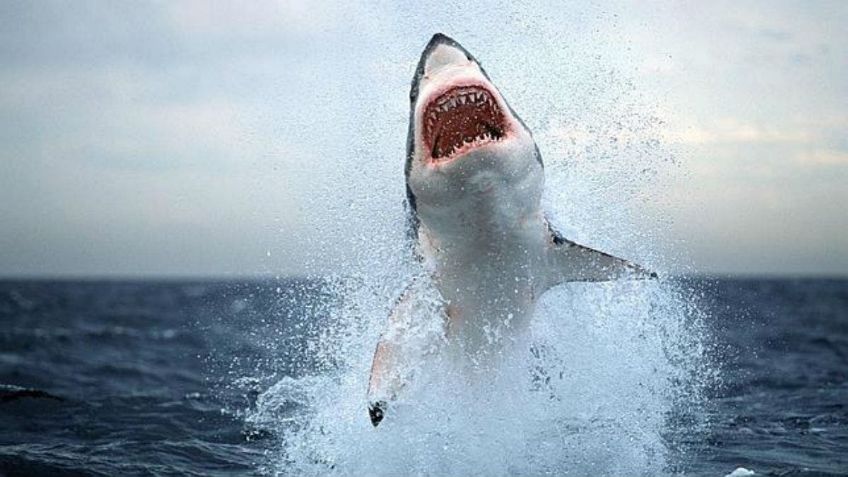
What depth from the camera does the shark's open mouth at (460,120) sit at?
729 cm

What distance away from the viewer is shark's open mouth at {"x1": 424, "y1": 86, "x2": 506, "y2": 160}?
7285 mm

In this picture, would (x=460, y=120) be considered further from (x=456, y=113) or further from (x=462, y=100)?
(x=462, y=100)

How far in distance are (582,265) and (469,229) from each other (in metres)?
1.42

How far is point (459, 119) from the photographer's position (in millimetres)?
7426

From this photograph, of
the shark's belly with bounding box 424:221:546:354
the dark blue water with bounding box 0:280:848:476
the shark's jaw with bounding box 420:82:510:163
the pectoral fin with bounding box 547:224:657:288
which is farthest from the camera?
the dark blue water with bounding box 0:280:848:476

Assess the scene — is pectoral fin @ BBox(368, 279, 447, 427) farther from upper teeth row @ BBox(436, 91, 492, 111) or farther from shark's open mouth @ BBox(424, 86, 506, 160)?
upper teeth row @ BBox(436, 91, 492, 111)

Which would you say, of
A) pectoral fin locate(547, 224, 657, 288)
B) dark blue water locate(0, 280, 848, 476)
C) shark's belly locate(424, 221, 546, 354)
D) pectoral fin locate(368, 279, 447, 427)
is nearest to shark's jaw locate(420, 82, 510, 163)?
shark's belly locate(424, 221, 546, 354)

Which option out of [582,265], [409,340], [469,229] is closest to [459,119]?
[469,229]

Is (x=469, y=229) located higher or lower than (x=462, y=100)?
lower

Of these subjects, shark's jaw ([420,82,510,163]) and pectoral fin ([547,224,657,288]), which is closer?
shark's jaw ([420,82,510,163])

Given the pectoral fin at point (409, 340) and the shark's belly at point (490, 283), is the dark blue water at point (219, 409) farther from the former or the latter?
the shark's belly at point (490, 283)

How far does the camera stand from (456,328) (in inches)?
330

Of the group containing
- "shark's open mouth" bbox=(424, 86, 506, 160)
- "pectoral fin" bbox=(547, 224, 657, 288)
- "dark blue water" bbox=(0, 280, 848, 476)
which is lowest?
"dark blue water" bbox=(0, 280, 848, 476)

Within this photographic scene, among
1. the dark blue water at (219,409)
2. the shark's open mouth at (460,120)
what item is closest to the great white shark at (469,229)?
the shark's open mouth at (460,120)
